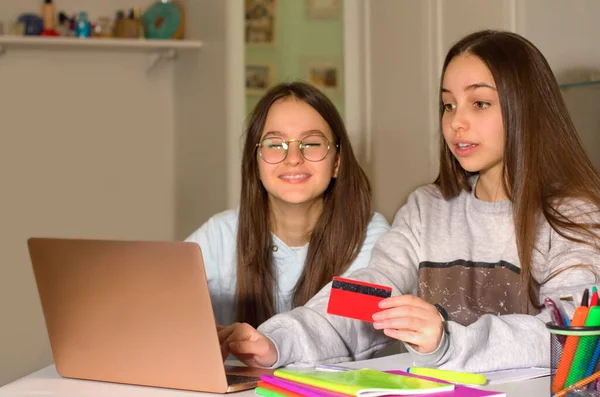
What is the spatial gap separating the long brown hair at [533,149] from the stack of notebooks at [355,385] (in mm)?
438

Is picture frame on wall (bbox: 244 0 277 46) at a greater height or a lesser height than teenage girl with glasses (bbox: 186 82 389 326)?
greater

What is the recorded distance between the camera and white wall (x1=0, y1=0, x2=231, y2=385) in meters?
3.58

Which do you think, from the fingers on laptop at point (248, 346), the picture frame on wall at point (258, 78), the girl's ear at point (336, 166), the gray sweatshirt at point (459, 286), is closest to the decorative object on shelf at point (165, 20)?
the picture frame on wall at point (258, 78)

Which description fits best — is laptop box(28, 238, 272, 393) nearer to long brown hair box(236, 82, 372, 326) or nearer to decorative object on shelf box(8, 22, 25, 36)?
long brown hair box(236, 82, 372, 326)

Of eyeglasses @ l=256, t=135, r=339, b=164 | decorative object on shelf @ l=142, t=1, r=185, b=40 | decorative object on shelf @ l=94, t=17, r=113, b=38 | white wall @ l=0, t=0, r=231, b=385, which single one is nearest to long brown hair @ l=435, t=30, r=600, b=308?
eyeglasses @ l=256, t=135, r=339, b=164

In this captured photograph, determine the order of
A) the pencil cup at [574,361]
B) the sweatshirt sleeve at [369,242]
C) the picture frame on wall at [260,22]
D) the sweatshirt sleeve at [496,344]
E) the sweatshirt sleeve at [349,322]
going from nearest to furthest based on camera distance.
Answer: the pencil cup at [574,361]
the sweatshirt sleeve at [496,344]
the sweatshirt sleeve at [349,322]
the sweatshirt sleeve at [369,242]
the picture frame on wall at [260,22]

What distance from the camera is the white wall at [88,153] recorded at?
3584mm

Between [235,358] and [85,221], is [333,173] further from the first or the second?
[85,221]

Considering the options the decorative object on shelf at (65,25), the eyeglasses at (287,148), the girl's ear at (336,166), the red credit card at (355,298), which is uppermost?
the decorative object on shelf at (65,25)

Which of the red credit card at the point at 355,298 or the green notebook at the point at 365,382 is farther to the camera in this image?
the red credit card at the point at 355,298

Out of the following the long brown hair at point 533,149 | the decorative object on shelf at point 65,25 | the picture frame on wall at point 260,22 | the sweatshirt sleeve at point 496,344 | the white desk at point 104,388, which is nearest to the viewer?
the white desk at point 104,388

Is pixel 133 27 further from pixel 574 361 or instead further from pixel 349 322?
pixel 574 361

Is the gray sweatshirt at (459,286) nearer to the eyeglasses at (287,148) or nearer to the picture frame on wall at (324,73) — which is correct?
the eyeglasses at (287,148)

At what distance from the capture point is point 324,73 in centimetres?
328
